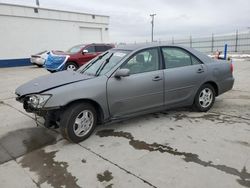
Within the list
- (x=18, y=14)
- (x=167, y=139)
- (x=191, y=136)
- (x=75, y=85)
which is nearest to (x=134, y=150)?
(x=167, y=139)

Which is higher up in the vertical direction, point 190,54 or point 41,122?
point 190,54

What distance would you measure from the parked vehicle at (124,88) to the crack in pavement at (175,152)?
0.29m

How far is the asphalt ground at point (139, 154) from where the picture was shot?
2.60 meters

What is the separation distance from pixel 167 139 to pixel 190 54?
1.97 m

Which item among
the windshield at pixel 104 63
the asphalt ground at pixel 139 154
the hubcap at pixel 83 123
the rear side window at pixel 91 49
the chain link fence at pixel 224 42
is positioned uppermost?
the chain link fence at pixel 224 42

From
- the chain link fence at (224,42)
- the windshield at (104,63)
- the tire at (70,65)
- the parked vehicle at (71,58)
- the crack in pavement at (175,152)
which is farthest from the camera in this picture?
the chain link fence at (224,42)

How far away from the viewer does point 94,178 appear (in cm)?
266

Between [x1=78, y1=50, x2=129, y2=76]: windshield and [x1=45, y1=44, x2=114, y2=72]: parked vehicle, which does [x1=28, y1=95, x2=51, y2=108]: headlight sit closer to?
[x1=78, y1=50, x2=129, y2=76]: windshield

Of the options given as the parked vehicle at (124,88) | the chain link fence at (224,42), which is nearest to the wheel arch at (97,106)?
the parked vehicle at (124,88)

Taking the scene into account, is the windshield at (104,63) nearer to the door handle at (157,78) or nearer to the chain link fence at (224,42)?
the door handle at (157,78)

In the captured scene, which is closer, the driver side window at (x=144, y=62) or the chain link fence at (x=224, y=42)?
the driver side window at (x=144, y=62)

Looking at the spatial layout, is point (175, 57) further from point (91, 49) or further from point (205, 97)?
point (91, 49)

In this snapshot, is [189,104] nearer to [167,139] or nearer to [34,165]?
[167,139]

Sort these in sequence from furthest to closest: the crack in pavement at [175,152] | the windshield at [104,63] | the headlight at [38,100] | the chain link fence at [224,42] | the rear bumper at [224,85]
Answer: the chain link fence at [224,42] → the rear bumper at [224,85] → the windshield at [104,63] → the headlight at [38,100] → the crack in pavement at [175,152]
